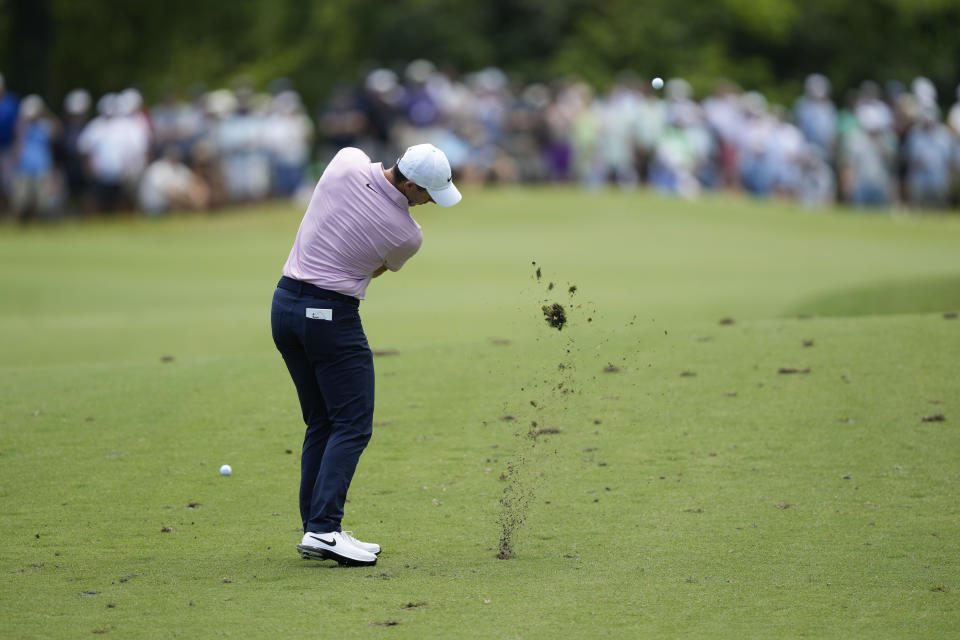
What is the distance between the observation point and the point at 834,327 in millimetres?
12430

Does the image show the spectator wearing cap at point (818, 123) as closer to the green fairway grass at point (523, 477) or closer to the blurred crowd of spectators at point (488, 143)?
the blurred crowd of spectators at point (488, 143)

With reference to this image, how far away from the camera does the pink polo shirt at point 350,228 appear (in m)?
7.19

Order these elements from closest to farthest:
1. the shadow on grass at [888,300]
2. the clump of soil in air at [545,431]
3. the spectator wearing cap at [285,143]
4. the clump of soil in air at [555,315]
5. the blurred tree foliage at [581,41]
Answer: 1. the clump of soil in air at [555,315]
2. the clump of soil in air at [545,431]
3. the shadow on grass at [888,300]
4. the spectator wearing cap at [285,143]
5. the blurred tree foliage at [581,41]

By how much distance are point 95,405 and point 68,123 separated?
2100 centimetres

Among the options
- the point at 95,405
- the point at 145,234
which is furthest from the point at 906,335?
the point at 145,234

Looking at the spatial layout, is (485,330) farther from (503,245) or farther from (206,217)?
(206,217)

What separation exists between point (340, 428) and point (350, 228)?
1111 mm

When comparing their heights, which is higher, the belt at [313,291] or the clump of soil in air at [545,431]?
the belt at [313,291]

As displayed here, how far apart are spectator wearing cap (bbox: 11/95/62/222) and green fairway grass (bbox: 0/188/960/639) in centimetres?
1209

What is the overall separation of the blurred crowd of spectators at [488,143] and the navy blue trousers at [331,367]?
73.1 ft

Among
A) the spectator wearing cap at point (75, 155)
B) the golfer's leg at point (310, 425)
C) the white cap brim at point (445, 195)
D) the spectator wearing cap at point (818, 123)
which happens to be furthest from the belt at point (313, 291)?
the spectator wearing cap at point (818, 123)

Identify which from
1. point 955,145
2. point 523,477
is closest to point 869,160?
point 955,145

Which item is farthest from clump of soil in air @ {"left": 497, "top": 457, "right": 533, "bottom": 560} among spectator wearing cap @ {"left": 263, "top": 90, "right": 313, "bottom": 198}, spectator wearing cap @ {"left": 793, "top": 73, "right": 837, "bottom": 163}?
spectator wearing cap @ {"left": 793, "top": 73, "right": 837, "bottom": 163}

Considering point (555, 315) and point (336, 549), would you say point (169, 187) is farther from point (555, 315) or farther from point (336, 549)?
point (336, 549)
